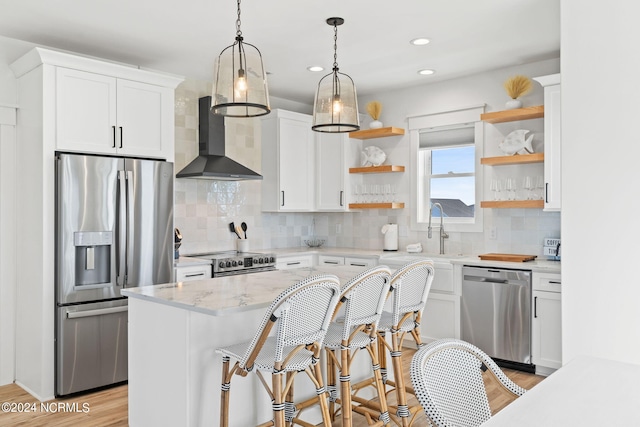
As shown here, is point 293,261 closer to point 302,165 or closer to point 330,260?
point 330,260

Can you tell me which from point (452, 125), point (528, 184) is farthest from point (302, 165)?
point (528, 184)

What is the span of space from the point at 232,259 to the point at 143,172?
1.16m

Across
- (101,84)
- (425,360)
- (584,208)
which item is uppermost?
(101,84)

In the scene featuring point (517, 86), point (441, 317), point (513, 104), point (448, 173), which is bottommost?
point (441, 317)

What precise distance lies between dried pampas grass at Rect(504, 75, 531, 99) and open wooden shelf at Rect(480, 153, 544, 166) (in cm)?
55

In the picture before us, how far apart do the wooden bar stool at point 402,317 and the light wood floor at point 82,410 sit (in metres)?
0.30

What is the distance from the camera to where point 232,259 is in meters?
4.65

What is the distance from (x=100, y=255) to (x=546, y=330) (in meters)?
3.46

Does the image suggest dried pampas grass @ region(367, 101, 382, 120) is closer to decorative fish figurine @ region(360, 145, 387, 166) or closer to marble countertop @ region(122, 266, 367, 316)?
decorative fish figurine @ region(360, 145, 387, 166)

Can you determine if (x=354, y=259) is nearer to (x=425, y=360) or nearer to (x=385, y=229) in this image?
(x=385, y=229)

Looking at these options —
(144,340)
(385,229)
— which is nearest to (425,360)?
(144,340)

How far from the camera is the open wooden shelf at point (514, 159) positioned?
4320mm

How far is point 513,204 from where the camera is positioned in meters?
4.46

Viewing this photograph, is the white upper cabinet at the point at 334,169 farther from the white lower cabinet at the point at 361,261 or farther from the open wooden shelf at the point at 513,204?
the open wooden shelf at the point at 513,204
